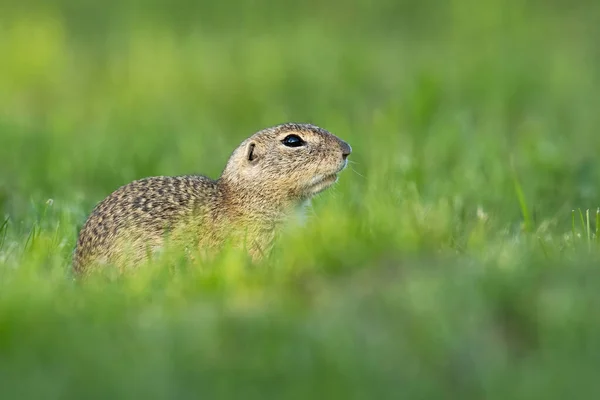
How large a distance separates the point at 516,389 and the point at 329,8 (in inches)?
515

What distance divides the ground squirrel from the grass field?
237mm

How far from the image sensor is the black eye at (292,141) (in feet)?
23.7

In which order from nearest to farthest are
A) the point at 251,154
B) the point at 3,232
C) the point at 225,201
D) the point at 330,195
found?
the point at 3,232 → the point at 225,201 → the point at 251,154 → the point at 330,195

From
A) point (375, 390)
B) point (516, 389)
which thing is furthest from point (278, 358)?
point (516, 389)

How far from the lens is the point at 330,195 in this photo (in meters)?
7.57

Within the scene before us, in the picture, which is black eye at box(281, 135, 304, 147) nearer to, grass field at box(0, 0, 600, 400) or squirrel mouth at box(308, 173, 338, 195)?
squirrel mouth at box(308, 173, 338, 195)

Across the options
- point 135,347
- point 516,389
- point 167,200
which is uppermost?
point 167,200

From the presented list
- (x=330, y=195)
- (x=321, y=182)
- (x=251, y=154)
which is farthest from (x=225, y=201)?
(x=330, y=195)

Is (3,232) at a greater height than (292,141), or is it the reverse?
(292,141)

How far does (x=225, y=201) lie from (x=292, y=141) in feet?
1.99

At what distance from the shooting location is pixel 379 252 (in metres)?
4.95

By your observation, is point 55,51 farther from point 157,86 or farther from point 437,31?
point 437,31

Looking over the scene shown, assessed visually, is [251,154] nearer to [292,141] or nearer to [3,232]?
[292,141]

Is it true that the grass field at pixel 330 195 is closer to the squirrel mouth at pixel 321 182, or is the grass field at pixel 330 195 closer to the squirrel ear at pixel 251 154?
the squirrel mouth at pixel 321 182
